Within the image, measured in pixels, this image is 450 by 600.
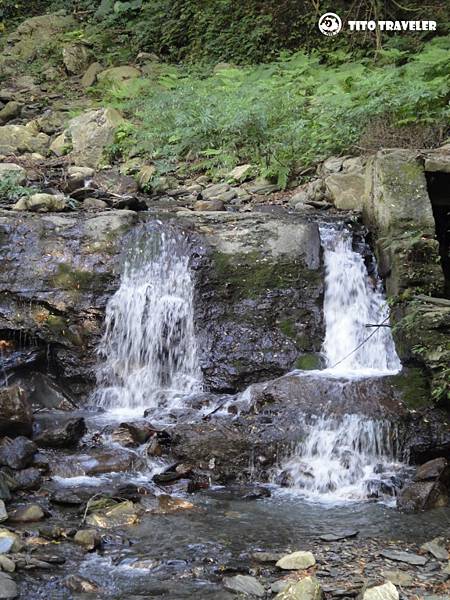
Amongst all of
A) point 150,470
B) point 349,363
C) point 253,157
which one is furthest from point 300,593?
point 253,157

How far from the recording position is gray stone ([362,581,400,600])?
12.1 feet

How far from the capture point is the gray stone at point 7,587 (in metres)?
3.77

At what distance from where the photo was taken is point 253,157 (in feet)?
38.6

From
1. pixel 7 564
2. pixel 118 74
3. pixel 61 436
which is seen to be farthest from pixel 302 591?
pixel 118 74

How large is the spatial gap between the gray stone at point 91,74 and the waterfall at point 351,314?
10270 millimetres

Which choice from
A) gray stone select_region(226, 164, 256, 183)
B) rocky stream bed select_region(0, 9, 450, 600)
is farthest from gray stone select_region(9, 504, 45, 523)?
gray stone select_region(226, 164, 256, 183)

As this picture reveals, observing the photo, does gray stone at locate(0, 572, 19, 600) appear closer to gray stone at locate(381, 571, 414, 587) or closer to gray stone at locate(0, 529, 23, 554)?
gray stone at locate(0, 529, 23, 554)

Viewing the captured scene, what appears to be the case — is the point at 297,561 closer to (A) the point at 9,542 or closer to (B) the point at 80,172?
(A) the point at 9,542

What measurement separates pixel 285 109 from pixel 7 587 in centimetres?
979

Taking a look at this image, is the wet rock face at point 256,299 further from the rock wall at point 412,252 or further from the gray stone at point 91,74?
the gray stone at point 91,74

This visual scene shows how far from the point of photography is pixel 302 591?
146 inches

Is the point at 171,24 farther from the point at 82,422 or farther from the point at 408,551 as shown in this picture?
the point at 408,551

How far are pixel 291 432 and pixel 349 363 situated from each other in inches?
67.1

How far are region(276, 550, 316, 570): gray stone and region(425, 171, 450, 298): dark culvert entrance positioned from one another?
4.54 meters
